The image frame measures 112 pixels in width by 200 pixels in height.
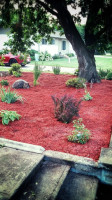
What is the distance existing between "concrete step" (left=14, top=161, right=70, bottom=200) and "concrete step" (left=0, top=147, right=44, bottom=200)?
11 centimetres

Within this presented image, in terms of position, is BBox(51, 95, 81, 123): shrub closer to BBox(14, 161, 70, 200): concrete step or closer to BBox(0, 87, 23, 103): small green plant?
BBox(14, 161, 70, 200): concrete step

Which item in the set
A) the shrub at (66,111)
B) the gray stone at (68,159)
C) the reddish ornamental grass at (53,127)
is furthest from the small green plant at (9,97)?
the gray stone at (68,159)

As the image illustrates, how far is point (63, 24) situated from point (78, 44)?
120cm

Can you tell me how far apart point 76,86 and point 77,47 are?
230cm

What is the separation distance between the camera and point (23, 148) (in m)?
2.67

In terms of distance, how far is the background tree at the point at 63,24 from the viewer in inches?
309

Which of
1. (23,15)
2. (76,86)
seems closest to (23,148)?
(76,86)

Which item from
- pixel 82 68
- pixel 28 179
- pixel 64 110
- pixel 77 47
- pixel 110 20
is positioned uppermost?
pixel 110 20

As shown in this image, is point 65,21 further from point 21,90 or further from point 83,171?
point 83,171

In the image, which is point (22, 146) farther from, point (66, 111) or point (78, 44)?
point (78, 44)

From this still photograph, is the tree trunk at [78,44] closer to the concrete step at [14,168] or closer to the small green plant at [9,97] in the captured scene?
the small green plant at [9,97]

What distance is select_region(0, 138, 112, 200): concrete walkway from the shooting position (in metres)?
1.94

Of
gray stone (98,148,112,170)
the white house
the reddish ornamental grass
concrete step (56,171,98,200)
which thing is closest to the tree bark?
the reddish ornamental grass

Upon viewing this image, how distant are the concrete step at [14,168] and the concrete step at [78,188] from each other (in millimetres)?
463
